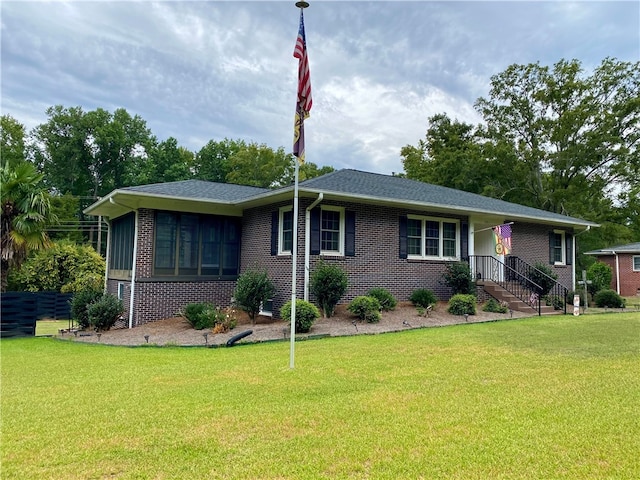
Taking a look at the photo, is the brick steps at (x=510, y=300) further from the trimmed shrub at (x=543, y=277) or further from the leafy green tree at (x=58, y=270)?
the leafy green tree at (x=58, y=270)

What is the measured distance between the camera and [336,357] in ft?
23.0

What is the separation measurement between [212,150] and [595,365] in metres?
38.4

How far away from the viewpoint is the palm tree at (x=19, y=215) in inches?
527

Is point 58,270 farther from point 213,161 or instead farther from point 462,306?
point 213,161

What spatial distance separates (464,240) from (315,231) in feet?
18.1

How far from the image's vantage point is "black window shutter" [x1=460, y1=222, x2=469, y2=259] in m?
14.4

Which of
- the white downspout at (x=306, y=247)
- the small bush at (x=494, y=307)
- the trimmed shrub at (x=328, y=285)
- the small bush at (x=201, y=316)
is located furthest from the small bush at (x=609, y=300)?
the small bush at (x=201, y=316)

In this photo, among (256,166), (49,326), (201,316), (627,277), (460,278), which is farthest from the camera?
(256,166)

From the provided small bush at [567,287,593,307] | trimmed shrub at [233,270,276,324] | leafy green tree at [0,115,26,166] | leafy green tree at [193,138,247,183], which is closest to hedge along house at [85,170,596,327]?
trimmed shrub at [233,270,276,324]

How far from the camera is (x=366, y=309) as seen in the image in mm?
10812

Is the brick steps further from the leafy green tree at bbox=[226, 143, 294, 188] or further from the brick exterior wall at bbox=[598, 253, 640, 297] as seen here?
the leafy green tree at bbox=[226, 143, 294, 188]

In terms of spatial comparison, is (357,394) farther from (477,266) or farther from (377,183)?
(477,266)

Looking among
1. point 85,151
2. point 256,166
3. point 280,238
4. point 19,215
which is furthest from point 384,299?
point 85,151

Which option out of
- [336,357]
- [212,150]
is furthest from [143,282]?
[212,150]
